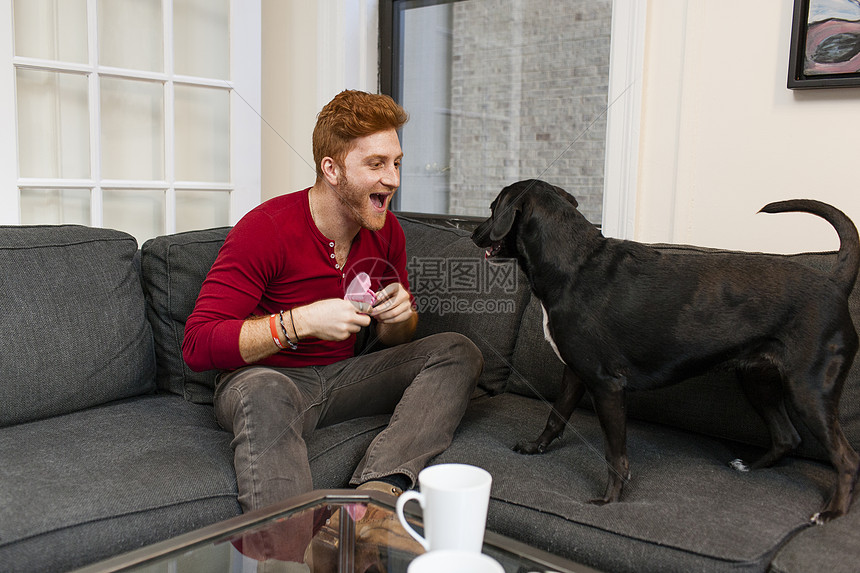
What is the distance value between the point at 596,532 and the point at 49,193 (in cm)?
207

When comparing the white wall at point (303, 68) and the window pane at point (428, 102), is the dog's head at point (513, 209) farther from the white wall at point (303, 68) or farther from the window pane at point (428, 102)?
the white wall at point (303, 68)

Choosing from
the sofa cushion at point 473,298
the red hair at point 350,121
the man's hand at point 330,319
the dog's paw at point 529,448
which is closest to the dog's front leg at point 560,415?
the dog's paw at point 529,448

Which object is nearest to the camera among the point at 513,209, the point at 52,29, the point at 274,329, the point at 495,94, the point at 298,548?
the point at 298,548

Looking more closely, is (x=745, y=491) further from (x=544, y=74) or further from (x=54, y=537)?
(x=544, y=74)

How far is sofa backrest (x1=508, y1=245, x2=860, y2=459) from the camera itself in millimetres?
1529

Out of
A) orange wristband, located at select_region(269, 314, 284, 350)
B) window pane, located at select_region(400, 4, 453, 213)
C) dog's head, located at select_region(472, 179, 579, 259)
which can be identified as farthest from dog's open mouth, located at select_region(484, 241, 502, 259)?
window pane, located at select_region(400, 4, 453, 213)

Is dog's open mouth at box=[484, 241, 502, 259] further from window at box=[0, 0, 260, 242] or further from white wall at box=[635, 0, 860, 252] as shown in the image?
window at box=[0, 0, 260, 242]

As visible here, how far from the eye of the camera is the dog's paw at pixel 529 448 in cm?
164

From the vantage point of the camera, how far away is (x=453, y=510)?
0.82 metres

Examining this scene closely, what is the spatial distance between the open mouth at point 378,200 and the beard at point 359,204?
15 mm

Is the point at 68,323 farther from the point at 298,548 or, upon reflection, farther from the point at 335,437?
the point at 298,548

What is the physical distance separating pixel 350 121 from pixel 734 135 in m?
1.04

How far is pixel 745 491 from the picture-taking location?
55.5 inches

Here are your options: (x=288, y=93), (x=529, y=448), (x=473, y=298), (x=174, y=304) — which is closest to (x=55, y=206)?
(x=174, y=304)
